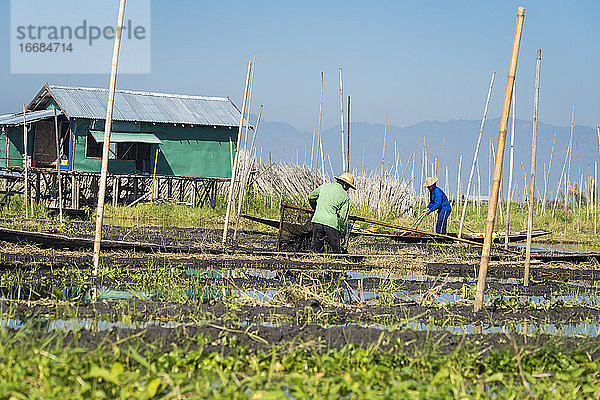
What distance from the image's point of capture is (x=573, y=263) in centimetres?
1034

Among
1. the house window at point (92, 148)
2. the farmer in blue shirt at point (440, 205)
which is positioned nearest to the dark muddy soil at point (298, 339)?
the farmer in blue shirt at point (440, 205)

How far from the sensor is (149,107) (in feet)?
71.4

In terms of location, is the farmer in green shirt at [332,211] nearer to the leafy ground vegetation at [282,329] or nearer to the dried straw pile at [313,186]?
the leafy ground vegetation at [282,329]

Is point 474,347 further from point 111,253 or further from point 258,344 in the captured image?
point 111,253

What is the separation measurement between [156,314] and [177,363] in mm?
1596

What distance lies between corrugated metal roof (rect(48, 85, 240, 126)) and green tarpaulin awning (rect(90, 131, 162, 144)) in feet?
1.34

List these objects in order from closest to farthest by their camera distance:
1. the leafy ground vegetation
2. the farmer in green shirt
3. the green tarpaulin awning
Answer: the leafy ground vegetation
the farmer in green shirt
the green tarpaulin awning

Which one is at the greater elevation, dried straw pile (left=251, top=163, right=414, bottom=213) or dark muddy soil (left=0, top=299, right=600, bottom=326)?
dried straw pile (left=251, top=163, right=414, bottom=213)

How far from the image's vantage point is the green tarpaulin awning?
19919 mm

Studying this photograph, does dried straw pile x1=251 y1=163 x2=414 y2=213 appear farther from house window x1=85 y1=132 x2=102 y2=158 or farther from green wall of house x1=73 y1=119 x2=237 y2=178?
house window x1=85 y1=132 x2=102 y2=158

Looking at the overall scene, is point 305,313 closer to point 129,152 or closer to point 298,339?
point 298,339

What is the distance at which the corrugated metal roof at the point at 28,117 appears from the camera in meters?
20.1

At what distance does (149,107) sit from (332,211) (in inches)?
527

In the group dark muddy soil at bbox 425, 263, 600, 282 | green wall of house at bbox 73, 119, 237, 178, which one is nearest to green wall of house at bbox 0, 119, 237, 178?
green wall of house at bbox 73, 119, 237, 178
